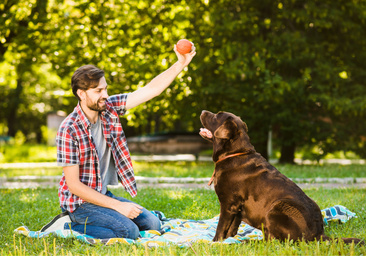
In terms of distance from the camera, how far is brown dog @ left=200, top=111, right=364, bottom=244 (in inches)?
124

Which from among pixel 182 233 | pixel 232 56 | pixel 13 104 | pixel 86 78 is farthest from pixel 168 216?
pixel 13 104

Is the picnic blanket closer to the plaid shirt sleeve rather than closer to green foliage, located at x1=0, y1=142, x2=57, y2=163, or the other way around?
the plaid shirt sleeve

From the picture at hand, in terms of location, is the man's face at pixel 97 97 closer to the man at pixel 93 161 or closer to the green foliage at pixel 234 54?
the man at pixel 93 161

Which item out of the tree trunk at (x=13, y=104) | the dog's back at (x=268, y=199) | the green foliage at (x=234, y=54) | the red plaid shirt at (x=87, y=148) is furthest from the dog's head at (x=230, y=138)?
the tree trunk at (x=13, y=104)

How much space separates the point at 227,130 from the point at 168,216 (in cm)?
200

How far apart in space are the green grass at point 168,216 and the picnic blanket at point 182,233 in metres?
0.09

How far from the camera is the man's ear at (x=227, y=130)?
357 cm

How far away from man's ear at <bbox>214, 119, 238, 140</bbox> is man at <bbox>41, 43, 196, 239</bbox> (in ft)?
2.93

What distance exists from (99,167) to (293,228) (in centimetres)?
207

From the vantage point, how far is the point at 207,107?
42.1 feet

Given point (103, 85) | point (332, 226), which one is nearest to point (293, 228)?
point (332, 226)

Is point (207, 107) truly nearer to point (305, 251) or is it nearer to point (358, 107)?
point (358, 107)

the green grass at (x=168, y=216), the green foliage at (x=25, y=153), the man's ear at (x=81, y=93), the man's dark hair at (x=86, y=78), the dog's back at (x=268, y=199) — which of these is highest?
the man's dark hair at (x=86, y=78)

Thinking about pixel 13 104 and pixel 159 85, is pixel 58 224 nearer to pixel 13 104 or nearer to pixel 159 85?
pixel 159 85
